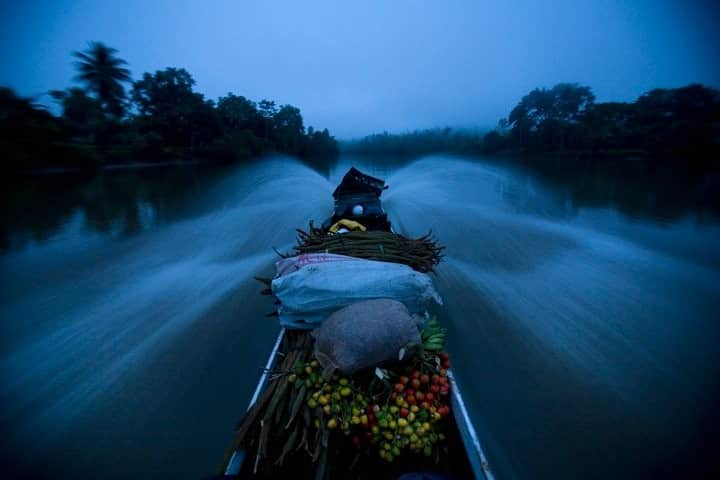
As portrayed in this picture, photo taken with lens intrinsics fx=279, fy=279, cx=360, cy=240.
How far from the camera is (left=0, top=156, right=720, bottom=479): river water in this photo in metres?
2.87

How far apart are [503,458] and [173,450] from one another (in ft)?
10.9

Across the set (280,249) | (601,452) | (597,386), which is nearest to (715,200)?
(597,386)

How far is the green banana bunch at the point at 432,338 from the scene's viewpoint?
2330 millimetres

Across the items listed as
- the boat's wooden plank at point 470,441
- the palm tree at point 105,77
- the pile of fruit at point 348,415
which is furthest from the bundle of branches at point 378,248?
the palm tree at point 105,77

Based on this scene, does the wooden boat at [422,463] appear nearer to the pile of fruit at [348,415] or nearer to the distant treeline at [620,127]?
the pile of fruit at [348,415]

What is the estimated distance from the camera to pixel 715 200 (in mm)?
14094

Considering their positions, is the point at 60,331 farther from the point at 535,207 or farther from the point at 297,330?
the point at 535,207

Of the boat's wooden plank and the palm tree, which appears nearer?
the boat's wooden plank

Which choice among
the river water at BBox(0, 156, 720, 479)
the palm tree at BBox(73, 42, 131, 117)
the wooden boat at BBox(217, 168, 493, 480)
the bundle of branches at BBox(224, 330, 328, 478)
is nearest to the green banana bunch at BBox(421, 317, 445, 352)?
the wooden boat at BBox(217, 168, 493, 480)

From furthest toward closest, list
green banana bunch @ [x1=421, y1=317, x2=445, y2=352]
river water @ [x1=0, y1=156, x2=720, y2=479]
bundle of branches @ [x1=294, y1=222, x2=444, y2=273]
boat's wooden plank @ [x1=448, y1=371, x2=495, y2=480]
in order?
1. bundle of branches @ [x1=294, y1=222, x2=444, y2=273]
2. river water @ [x1=0, y1=156, x2=720, y2=479]
3. green banana bunch @ [x1=421, y1=317, x2=445, y2=352]
4. boat's wooden plank @ [x1=448, y1=371, x2=495, y2=480]

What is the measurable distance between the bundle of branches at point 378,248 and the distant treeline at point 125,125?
2702 centimetres

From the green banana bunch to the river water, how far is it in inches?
55.3

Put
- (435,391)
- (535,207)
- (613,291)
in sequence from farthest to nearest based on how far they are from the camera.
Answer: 1. (535,207)
2. (613,291)
3. (435,391)

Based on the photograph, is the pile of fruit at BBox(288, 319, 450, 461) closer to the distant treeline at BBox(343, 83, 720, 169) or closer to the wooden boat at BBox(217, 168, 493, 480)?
the wooden boat at BBox(217, 168, 493, 480)
